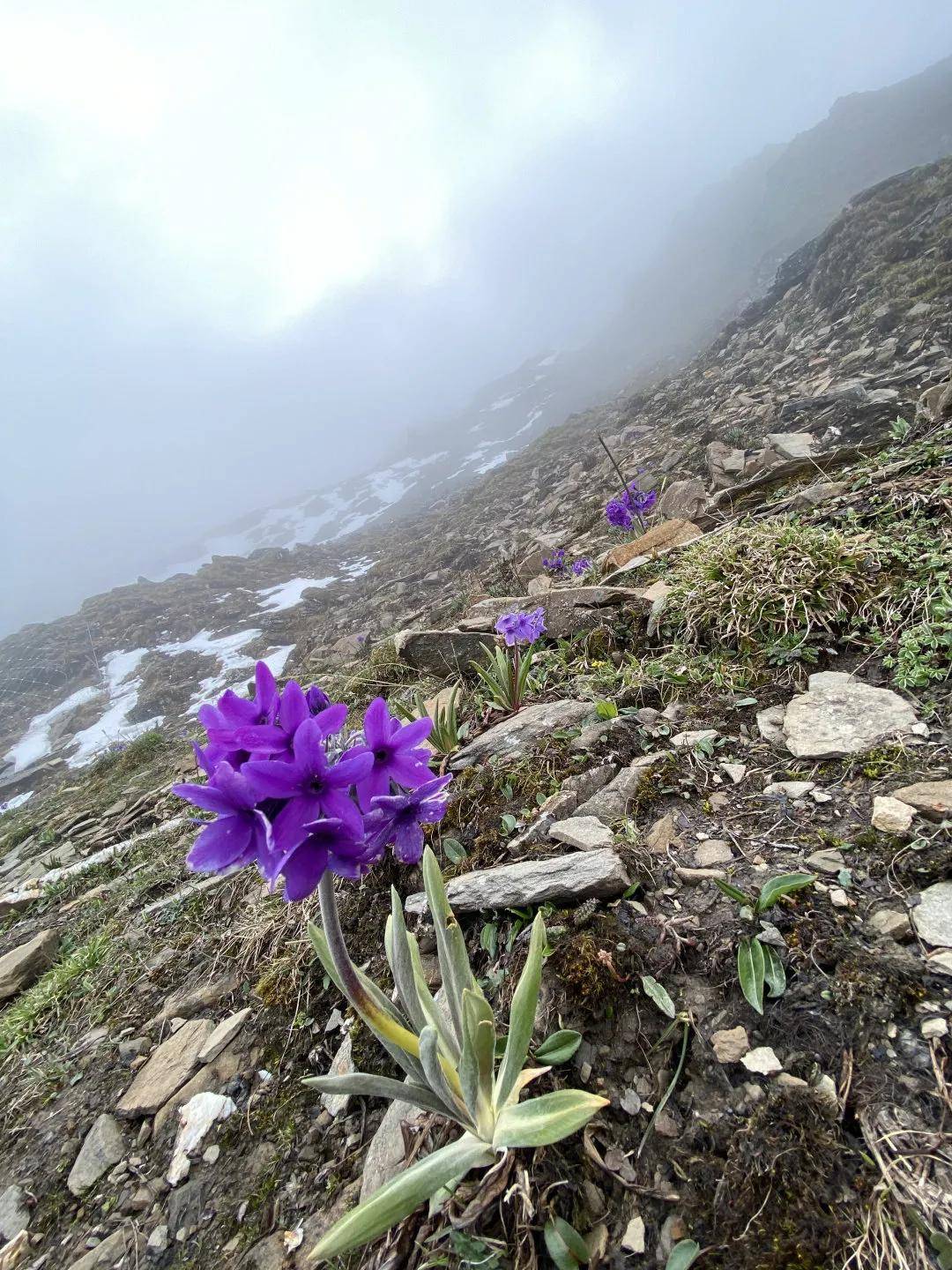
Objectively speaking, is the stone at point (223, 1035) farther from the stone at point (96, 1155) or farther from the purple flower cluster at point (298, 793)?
the purple flower cluster at point (298, 793)

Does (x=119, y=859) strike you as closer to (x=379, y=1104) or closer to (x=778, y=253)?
(x=379, y=1104)

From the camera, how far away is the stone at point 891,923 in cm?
136

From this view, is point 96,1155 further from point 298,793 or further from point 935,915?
point 935,915

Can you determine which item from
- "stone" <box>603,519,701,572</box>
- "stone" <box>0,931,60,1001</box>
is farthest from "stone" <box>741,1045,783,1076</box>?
"stone" <box>0,931,60,1001</box>

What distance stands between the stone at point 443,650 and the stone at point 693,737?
81.3 inches

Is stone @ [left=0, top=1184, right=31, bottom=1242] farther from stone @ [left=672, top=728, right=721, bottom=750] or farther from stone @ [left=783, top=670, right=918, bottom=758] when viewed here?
stone @ [left=783, top=670, right=918, bottom=758]

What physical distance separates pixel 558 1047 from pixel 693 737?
1397 mm

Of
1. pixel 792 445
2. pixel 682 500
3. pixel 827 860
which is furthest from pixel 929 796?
pixel 682 500

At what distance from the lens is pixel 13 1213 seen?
5.98 feet

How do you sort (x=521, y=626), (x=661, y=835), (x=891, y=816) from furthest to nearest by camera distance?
(x=521, y=626) → (x=661, y=835) → (x=891, y=816)

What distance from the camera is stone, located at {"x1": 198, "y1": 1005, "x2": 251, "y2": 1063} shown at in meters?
2.11

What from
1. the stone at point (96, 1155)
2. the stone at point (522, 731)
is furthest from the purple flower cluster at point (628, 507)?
the stone at point (96, 1155)

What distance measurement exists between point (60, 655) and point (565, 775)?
111 feet

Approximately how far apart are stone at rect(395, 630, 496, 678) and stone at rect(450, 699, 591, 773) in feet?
4.08
